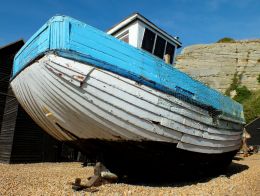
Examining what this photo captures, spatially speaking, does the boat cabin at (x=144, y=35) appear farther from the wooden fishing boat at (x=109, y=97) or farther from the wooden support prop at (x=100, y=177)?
the wooden support prop at (x=100, y=177)

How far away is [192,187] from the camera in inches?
273

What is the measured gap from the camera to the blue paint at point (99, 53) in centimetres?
572

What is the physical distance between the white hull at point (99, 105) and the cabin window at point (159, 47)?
2.14m

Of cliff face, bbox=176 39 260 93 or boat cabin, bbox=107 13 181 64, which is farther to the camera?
cliff face, bbox=176 39 260 93

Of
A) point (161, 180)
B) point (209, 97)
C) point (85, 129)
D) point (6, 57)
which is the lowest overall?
point (161, 180)

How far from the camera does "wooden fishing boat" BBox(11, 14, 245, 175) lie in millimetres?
5754

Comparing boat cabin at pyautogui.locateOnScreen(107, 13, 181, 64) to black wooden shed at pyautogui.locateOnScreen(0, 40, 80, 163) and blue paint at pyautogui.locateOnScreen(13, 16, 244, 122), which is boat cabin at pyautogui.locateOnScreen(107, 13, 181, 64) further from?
black wooden shed at pyautogui.locateOnScreen(0, 40, 80, 163)

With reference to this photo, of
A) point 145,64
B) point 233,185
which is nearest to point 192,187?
point 233,185

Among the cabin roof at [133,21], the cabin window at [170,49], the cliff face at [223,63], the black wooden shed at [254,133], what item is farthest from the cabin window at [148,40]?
the cliff face at [223,63]

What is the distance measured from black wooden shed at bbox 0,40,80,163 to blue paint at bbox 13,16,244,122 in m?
8.91

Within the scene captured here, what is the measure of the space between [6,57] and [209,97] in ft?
41.9

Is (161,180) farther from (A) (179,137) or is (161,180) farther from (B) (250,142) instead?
(B) (250,142)

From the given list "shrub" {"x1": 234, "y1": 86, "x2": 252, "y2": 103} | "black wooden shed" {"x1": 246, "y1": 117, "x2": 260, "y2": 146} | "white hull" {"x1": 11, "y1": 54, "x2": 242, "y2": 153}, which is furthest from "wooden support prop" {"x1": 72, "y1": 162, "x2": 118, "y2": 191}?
"shrub" {"x1": 234, "y1": 86, "x2": 252, "y2": 103}

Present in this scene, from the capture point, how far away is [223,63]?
45750 mm
